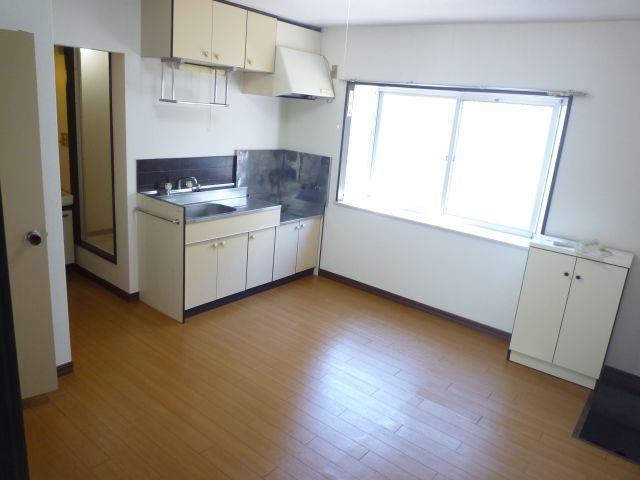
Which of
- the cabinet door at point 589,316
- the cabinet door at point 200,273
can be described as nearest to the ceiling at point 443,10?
the cabinet door at point 589,316

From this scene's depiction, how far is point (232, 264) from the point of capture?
4039mm

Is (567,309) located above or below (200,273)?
above

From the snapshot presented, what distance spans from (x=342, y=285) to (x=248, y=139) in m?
1.75

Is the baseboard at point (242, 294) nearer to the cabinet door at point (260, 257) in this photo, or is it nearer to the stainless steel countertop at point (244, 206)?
the cabinet door at point (260, 257)

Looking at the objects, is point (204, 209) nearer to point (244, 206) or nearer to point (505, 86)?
point (244, 206)

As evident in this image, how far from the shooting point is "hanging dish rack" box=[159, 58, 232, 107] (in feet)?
12.1

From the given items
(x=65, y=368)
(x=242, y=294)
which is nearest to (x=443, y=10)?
(x=242, y=294)

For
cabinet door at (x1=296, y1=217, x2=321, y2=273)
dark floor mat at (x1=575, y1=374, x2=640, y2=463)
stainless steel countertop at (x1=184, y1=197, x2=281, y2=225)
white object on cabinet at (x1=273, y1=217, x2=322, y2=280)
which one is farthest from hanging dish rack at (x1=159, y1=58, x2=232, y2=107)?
dark floor mat at (x1=575, y1=374, x2=640, y2=463)

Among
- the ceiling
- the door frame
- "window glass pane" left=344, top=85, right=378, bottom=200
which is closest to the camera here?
the door frame

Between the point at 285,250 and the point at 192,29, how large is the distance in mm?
2075

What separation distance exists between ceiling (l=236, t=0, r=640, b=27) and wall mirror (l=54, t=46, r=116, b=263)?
1.36 m

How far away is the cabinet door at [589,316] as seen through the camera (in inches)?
125

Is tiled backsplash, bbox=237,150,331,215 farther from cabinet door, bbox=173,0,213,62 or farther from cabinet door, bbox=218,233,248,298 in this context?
cabinet door, bbox=173,0,213,62

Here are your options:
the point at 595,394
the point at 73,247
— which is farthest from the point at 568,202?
the point at 73,247
